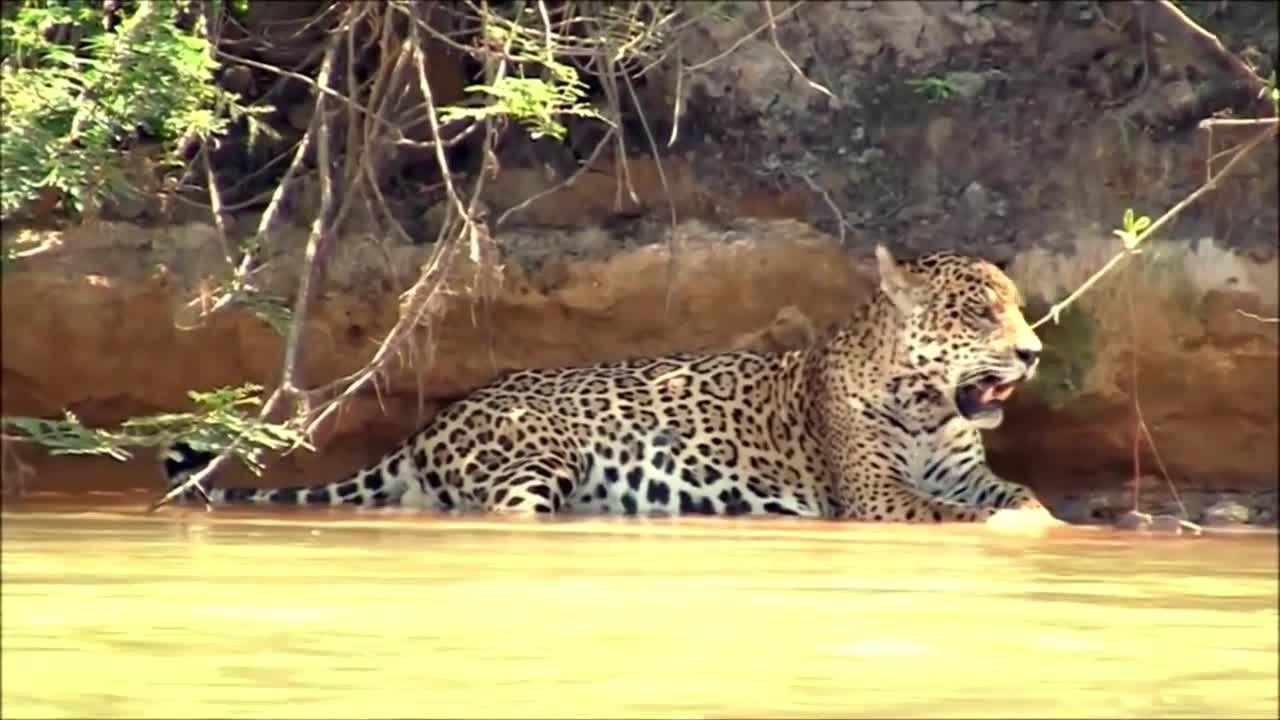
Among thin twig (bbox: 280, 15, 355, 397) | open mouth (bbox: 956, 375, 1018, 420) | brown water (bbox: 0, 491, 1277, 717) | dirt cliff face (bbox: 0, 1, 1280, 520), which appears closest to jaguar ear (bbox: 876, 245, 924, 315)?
dirt cliff face (bbox: 0, 1, 1280, 520)

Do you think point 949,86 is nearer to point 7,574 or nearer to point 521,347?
point 521,347

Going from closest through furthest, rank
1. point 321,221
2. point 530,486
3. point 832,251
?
point 321,221 < point 530,486 < point 832,251

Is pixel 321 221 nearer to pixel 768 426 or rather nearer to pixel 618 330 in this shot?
pixel 618 330

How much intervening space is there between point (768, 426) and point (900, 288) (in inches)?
27.6

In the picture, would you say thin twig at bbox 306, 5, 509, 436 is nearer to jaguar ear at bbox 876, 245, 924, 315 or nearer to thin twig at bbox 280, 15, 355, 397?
thin twig at bbox 280, 15, 355, 397

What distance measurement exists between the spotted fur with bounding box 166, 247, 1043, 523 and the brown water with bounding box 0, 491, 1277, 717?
2.29 m

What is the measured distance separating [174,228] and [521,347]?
1.32 meters

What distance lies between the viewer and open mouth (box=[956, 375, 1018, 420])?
8945mm

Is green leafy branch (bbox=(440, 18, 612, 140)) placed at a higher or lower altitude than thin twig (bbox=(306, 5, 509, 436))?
higher

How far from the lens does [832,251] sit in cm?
927

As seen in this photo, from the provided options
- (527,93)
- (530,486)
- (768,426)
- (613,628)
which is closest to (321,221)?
(527,93)

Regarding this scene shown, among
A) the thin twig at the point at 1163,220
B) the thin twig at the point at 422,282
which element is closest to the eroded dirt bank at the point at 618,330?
the thin twig at the point at 422,282

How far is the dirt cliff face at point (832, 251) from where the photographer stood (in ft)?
29.5

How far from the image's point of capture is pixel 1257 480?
29.9ft
